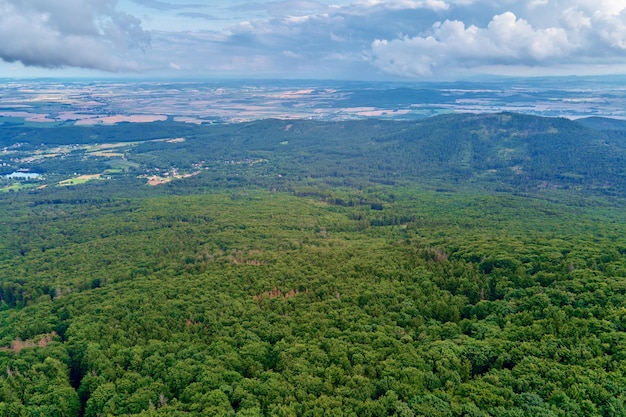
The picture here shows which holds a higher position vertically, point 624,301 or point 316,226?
point 624,301

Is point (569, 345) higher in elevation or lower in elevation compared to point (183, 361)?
higher

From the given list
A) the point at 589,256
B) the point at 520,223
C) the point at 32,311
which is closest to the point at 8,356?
the point at 32,311

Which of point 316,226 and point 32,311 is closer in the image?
point 32,311

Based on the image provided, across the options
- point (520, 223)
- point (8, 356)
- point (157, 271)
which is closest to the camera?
point (8, 356)

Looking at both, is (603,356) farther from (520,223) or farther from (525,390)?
(520,223)

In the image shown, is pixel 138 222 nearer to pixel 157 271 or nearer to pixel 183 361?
pixel 157 271

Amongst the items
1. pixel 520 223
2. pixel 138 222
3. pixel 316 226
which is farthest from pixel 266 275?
pixel 520 223

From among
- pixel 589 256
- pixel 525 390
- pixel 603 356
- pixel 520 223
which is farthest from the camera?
pixel 520 223

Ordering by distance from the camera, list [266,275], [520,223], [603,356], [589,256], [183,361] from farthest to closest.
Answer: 1. [520,223]
2. [266,275]
3. [589,256]
4. [183,361]
5. [603,356]

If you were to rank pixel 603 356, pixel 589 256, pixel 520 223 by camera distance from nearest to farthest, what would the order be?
pixel 603 356 → pixel 589 256 → pixel 520 223
